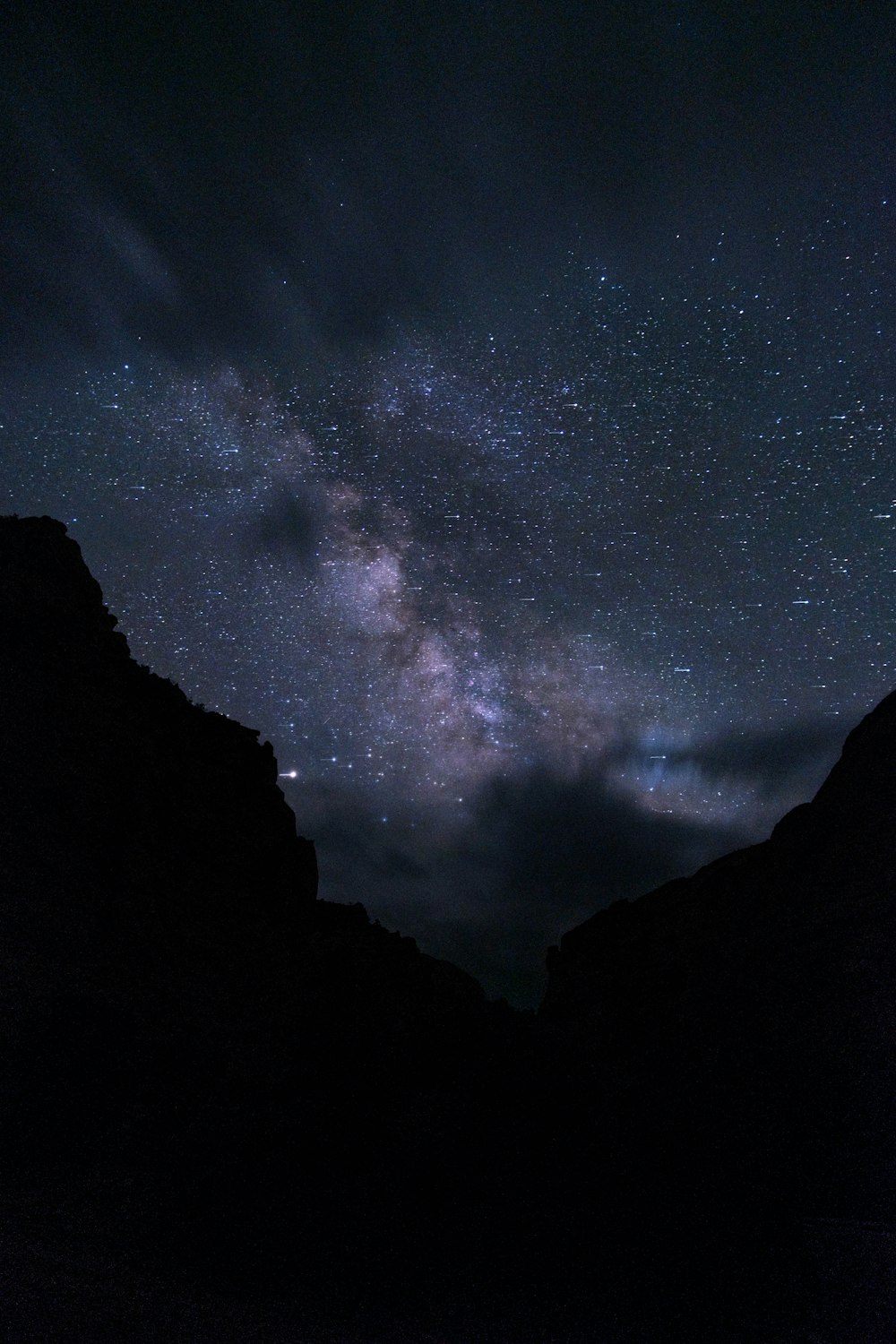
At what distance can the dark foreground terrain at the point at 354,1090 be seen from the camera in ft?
36.4

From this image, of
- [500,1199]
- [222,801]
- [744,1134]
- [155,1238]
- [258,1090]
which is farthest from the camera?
[222,801]

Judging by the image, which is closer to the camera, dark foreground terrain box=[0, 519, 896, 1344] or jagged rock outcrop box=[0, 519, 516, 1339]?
dark foreground terrain box=[0, 519, 896, 1344]

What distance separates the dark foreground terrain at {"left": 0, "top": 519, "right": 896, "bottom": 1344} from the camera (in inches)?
436

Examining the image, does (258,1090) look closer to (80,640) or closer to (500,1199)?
(500,1199)

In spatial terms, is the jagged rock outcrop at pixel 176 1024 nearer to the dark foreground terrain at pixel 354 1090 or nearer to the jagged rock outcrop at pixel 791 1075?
the dark foreground terrain at pixel 354 1090

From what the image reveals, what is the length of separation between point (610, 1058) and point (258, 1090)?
11490 millimetres

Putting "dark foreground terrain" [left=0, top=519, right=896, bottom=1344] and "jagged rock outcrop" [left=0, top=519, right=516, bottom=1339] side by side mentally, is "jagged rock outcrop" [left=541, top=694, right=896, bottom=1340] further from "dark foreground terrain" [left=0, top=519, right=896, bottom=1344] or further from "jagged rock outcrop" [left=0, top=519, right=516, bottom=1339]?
"jagged rock outcrop" [left=0, top=519, right=516, bottom=1339]

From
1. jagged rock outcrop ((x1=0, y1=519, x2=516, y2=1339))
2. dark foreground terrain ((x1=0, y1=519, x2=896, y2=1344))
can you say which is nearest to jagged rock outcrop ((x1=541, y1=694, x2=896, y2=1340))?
dark foreground terrain ((x1=0, y1=519, x2=896, y2=1344))

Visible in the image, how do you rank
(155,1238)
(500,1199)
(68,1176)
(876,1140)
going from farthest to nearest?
(500,1199), (876,1140), (68,1176), (155,1238)

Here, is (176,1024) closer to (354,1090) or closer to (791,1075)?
(354,1090)

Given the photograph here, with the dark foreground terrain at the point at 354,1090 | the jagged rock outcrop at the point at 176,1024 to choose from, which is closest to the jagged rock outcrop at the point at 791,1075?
the dark foreground terrain at the point at 354,1090

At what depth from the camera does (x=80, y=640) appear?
23.9 m

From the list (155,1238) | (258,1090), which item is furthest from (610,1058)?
(155,1238)

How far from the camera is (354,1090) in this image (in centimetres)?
2038
